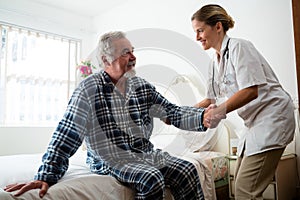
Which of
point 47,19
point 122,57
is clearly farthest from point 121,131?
point 47,19

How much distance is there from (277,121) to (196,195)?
1.68 feet

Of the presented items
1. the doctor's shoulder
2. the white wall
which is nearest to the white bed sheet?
the doctor's shoulder

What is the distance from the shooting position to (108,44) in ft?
4.55

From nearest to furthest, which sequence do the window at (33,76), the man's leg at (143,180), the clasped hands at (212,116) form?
the man's leg at (143,180) → the clasped hands at (212,116) → the window at (33,76)

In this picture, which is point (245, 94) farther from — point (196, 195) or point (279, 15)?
point (279, 15)

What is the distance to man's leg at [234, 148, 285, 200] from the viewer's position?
3.98ft

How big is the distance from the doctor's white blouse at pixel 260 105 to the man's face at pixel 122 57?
52 centimetres

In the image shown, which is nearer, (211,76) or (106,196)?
(106,196)

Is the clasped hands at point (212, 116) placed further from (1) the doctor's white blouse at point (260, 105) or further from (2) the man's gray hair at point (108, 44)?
(2) the man's gray hair at point (108, 44)

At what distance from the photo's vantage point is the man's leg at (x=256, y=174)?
1.21 meters

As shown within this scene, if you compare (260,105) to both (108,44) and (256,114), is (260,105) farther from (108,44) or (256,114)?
(108,44)

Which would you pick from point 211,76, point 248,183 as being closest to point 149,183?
point 248,183

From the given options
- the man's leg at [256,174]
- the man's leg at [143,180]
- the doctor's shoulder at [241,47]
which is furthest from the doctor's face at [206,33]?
the man's leg at [143,180]

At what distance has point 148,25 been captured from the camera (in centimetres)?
319
